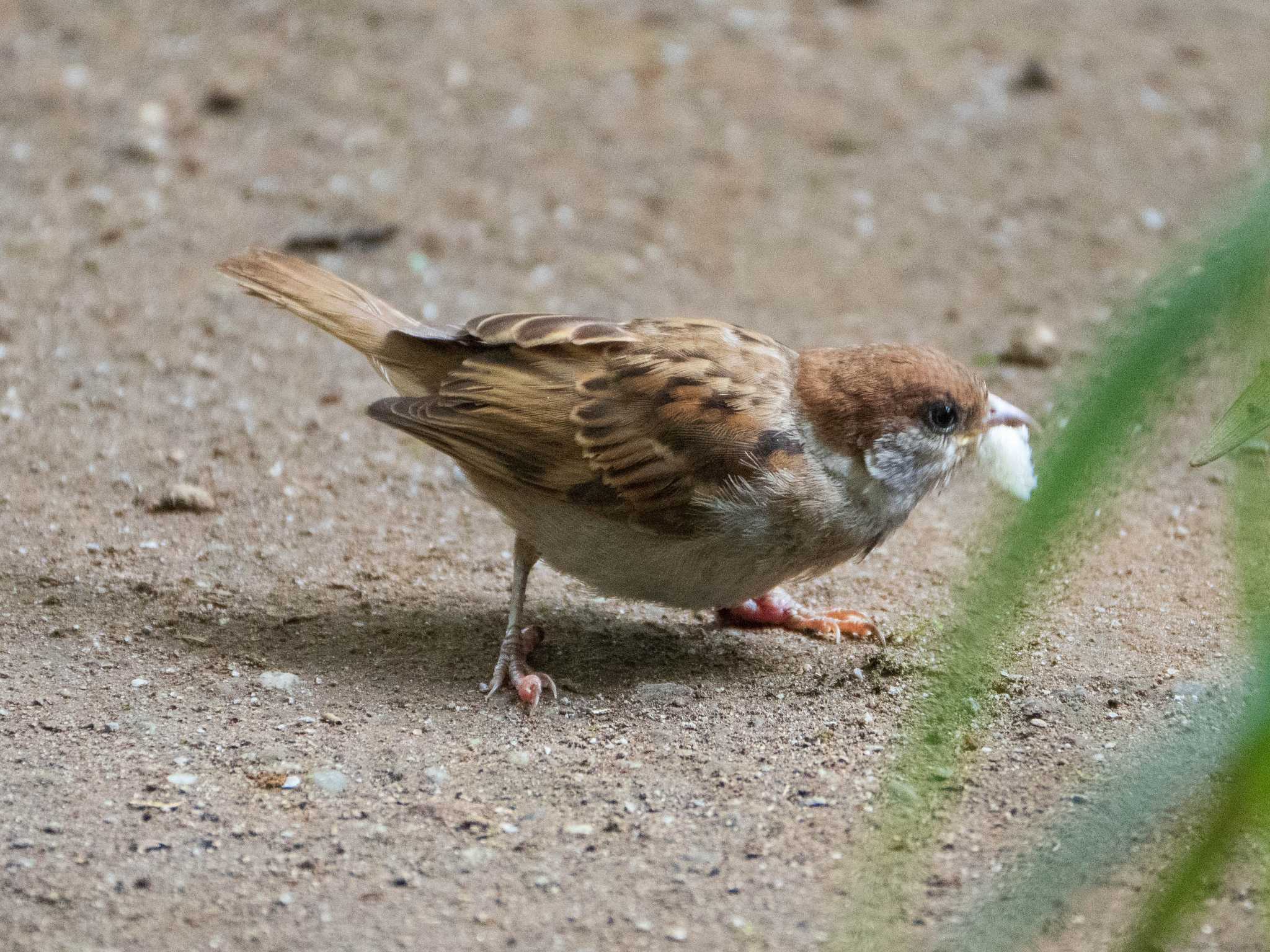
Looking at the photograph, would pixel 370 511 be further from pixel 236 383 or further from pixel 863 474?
pixel 863 474

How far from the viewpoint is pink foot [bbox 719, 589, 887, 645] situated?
459cm

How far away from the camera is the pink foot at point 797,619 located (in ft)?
15.1

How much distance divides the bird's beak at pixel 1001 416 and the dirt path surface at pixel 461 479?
43 centimetres

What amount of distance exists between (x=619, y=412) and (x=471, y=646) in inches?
38.9

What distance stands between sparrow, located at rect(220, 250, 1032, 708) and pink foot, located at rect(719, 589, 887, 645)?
5 cm

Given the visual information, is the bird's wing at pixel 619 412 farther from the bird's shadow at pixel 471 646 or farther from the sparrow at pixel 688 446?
the bird's shadow at pixel 471 646

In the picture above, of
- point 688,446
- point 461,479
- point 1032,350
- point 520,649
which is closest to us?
point 688,446

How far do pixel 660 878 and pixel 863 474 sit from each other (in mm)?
1540

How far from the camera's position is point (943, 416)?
4246 mm

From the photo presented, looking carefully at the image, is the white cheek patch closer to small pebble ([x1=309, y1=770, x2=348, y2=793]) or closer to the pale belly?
the pale belly

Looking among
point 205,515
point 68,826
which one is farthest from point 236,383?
point 68,826

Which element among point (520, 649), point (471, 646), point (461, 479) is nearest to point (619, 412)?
point (520, 649)

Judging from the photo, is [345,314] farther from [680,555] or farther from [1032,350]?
[1032,350]

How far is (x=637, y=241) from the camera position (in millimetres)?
7551
